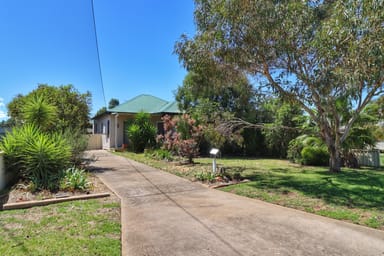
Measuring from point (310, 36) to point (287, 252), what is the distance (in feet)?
21.1

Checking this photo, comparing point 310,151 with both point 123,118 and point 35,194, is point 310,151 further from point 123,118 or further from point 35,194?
point 123,118

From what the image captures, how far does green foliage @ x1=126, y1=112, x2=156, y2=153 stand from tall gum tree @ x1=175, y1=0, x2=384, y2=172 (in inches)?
337

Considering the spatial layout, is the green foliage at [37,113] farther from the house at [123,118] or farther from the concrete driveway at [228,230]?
the house at [123,118]

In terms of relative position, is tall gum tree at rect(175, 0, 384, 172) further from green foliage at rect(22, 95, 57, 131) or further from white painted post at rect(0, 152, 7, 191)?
white painted post at rect(0, 152, 7, 191)

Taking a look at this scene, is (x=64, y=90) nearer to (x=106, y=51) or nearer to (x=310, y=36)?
(x=106, y=51)

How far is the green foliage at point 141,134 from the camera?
1653cm

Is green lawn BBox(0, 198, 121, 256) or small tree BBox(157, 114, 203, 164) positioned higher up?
small tree BBox(157, 114, 203, 164)

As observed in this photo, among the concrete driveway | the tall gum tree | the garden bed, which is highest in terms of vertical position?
the tall gum tree

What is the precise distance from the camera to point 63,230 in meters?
3.70

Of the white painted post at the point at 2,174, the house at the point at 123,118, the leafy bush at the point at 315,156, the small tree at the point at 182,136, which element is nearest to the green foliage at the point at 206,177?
the small tree at the point at 182,136

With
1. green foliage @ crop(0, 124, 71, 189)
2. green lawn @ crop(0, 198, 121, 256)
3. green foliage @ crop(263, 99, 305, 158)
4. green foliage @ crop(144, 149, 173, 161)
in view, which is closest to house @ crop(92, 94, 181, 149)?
green foliage @ crop(144, 149, 173, 161)

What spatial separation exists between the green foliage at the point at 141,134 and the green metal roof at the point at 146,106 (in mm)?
1321

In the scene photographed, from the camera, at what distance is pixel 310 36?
7316 millimetres

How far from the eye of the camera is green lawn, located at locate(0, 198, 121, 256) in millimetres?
3096
